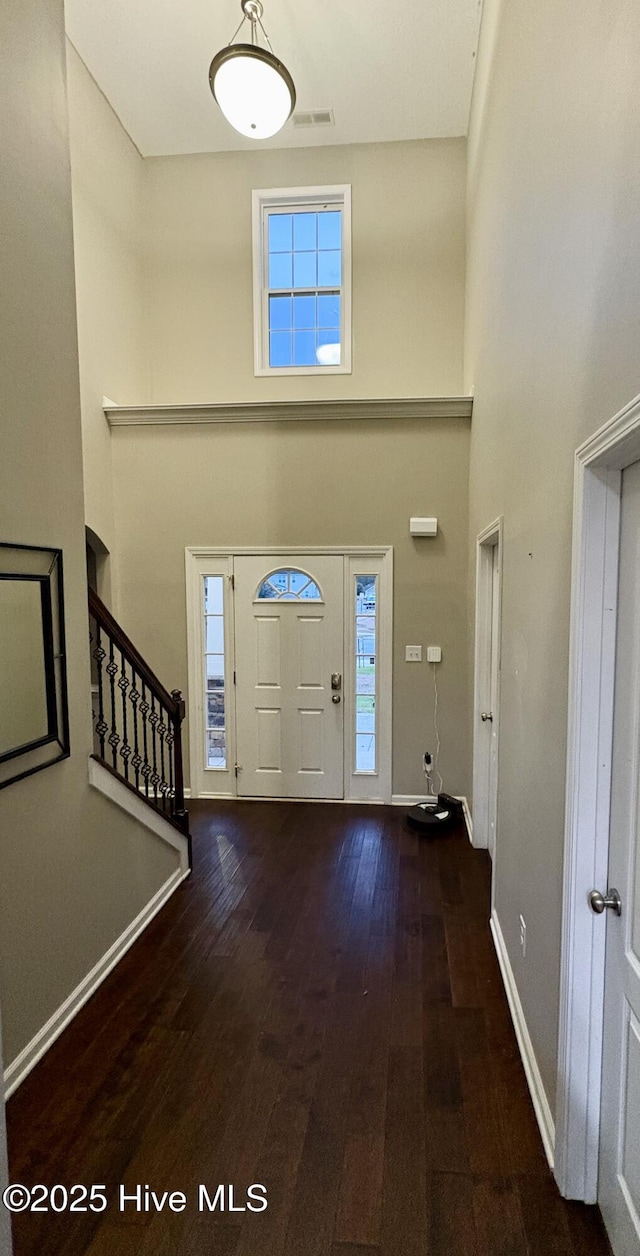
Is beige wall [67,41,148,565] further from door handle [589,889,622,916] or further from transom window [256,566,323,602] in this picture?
door handle [589,889,622,916]

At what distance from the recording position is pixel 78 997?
254 centimetres

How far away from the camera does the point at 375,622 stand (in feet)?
15.8

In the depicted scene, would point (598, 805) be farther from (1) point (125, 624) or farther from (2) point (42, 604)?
(1) point (125, 624)

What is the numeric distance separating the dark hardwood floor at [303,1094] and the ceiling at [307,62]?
567 centimetres

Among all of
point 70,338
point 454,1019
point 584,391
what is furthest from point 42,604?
point 454,1019

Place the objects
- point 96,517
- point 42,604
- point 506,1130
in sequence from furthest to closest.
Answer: point 96,517
point 42,604
point 506,1130

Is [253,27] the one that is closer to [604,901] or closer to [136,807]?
[136,807]

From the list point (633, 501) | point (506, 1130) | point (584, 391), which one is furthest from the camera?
point (506, 1130)

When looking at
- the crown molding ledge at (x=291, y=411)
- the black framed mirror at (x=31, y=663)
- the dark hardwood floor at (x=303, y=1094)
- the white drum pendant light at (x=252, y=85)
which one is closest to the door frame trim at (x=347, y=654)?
the crown molding ledge at (x=291, y=411)

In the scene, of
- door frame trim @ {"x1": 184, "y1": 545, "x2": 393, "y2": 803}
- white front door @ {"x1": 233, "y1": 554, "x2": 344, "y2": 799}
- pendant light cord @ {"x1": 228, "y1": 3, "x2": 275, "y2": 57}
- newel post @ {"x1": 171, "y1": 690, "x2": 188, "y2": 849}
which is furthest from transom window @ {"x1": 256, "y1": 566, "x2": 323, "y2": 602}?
pendant light cord @ {"x1": 228, "y1": 3, "x2": 275, "y2": 57}

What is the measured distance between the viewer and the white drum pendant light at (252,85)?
3633mm

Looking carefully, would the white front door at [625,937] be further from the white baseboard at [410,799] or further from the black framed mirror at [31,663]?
the white baseboard at [410,799]

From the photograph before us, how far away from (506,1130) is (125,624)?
13.4 feet

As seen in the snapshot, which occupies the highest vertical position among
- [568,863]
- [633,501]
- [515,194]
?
[515,194]
